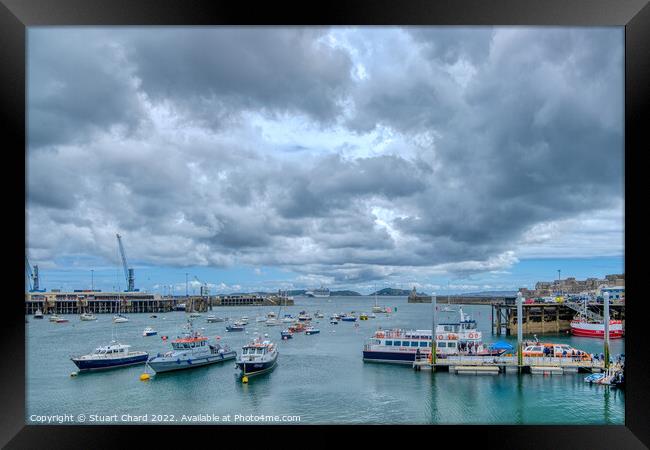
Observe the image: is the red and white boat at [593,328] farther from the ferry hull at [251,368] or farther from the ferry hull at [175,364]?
the ferry hull at [175,364]

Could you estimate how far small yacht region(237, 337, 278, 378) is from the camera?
10.3 meters

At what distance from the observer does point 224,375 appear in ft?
36.3

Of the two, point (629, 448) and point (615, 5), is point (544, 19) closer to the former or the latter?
point (615, 5)

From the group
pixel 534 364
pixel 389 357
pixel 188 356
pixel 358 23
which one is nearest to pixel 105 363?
pixel 188 356

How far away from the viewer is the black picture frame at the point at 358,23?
3148 millimetres

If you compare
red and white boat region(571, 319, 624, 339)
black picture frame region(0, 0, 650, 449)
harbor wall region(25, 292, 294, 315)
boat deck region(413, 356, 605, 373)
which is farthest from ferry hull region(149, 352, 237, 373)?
harbor wall region(25, 292, 294, 315)

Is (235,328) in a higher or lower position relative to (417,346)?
lower

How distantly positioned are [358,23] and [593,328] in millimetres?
16890

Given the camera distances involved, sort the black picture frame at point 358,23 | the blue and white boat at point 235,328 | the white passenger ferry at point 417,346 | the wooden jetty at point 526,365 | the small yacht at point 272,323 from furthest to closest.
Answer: the small yacht at point 272,323, the blue and white boat at point 235,328, the white passenger ferry at point 417,346, the wooden jetty at point 526,365, the black picture frame at point 358,23

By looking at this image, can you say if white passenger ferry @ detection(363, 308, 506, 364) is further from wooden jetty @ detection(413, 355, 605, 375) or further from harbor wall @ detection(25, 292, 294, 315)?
harbor wall @ detection(25, 292, 294, 315)

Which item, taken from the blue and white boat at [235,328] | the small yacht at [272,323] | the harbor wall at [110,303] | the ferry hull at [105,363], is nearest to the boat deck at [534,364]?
the ferry hull at [105,363]

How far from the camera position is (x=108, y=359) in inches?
458

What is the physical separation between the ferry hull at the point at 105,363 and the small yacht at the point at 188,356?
2.55 ft

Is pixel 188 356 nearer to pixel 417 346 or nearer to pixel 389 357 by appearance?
pixel 389 357
